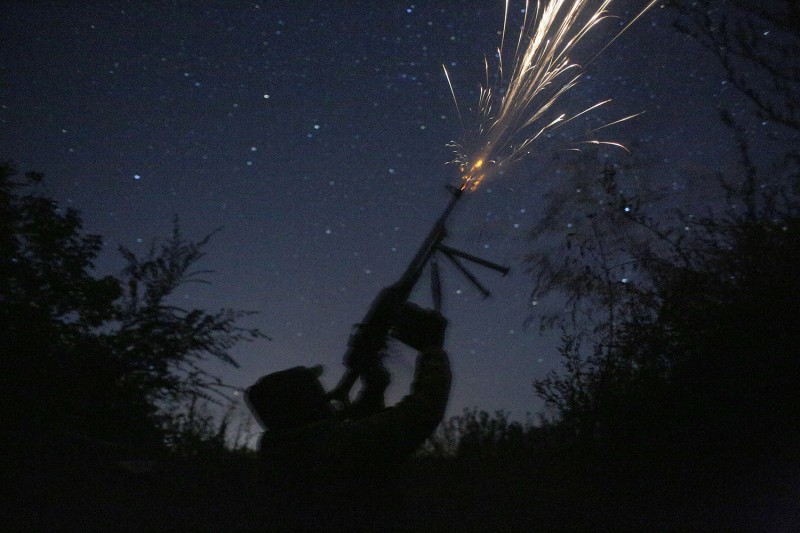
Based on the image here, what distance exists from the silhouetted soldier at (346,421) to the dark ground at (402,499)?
0.09 metres

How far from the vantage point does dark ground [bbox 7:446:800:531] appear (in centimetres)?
156

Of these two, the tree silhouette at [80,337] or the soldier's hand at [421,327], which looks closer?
the soldier's hand at [421,327]

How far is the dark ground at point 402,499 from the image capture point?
61.6 inches

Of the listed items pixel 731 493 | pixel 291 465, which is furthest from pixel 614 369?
pixel 291 465

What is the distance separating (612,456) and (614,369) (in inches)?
28.6

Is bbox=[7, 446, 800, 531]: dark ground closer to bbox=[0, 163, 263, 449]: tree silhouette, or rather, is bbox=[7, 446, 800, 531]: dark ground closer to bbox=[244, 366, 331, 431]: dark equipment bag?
bbox=[244, 366, 331, 431]: dark equipment bag

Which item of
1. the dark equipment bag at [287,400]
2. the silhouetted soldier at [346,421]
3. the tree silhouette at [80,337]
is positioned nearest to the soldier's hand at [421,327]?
the silhouetted soldier at [346,421]

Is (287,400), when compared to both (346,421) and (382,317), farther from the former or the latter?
(382,317)

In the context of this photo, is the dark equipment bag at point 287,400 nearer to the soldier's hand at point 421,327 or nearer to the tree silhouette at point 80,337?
the soldier's hand at point 421,327

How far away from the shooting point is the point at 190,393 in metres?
6.82

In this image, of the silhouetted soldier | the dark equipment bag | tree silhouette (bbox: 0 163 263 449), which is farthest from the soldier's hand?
tree silhouette (bbox: 0 163 263 449)

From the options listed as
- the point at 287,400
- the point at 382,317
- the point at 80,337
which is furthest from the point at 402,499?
the point at 80,337

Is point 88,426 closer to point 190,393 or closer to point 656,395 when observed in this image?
point 190,393

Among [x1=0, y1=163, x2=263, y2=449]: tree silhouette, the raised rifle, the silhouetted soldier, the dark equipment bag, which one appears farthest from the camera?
[x1=0, y1=163, x2=263, y2=449]: tree silhouette
